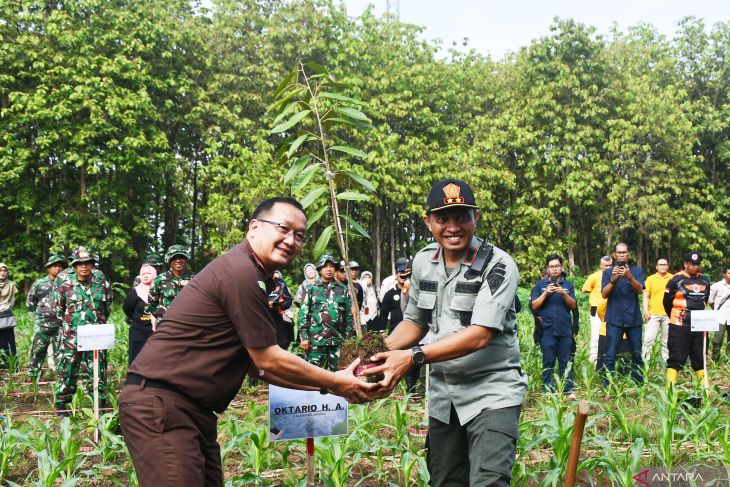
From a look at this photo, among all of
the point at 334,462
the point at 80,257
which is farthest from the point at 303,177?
the point at 80,257

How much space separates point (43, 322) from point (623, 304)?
7.19 metres

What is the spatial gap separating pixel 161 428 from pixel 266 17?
21.9 meters

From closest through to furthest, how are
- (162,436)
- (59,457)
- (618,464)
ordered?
(162,436) → (618,464) → (59,457)

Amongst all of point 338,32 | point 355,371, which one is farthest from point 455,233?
point 338,32

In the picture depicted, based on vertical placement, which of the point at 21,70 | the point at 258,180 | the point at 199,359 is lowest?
the point at 199,359

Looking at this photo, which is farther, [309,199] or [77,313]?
[77,313]

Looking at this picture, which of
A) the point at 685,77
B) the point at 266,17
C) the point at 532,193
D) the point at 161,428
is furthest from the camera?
the point at 685,77

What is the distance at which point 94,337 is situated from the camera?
598 centimetres

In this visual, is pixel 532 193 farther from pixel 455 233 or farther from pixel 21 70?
pixel 455 233

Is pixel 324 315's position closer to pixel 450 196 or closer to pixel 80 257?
pixel 80 257

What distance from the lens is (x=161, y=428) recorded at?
2.51 meters

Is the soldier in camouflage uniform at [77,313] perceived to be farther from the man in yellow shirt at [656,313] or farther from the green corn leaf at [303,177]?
the man in yellow shirt at [656,313]

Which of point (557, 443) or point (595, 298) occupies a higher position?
point (595, 298)

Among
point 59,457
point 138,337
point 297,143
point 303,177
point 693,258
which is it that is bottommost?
point 59,457
